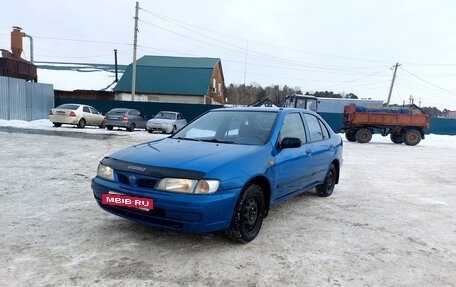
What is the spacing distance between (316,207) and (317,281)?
250 centimetres

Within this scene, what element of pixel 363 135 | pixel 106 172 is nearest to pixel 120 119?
pixel 363 135

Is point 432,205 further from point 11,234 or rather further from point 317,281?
point 11,234

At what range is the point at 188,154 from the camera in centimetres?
375

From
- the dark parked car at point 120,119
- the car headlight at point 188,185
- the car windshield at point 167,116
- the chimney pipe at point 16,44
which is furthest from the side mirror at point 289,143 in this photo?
the chimney pipe at point 16,44

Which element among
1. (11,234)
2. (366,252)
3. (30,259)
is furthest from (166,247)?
(366,252)

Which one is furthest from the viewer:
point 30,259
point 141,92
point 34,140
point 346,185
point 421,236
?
point 141,92

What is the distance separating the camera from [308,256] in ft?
11.7

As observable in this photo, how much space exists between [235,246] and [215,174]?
0.91 m

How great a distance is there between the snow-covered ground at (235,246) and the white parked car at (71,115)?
13308 millimetres

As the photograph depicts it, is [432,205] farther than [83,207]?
Yes

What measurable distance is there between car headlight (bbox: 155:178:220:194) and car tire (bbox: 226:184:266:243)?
0.43m

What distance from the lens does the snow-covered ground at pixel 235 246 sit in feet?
9.98

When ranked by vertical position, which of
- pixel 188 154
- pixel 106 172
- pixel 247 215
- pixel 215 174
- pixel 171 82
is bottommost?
pixel 247 215

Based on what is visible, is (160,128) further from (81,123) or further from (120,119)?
(81,123)
